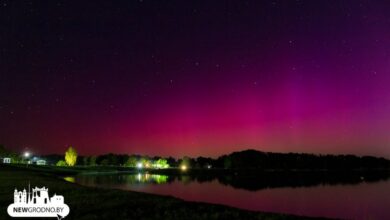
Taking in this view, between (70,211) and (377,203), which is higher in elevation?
(70,211)

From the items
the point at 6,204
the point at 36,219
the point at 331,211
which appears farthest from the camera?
the point at 331,211

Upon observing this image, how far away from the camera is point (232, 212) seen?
20.7 metres

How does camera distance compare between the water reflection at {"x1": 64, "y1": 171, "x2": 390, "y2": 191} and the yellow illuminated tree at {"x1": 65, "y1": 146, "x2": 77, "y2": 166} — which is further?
the yellow illuminated tree at {"x1": 65, "y1": 146, "x2": 77, "y2": 166}

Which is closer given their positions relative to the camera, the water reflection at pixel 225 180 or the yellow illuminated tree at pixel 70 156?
the water reflection at pixel 225 180

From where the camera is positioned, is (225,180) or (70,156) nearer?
(225,180)

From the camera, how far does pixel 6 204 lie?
2236 centimetres

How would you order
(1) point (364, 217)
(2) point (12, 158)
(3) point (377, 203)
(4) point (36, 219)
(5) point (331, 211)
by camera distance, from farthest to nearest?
(2) point (12, 158), (3) point (377, 203), (5) point (331, 211), (1) point (364, 217), (4) point (36, 219)

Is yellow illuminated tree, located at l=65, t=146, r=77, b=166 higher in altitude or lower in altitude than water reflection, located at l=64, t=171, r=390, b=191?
higher

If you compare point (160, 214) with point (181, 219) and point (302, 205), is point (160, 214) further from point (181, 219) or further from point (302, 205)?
point (302, 205)

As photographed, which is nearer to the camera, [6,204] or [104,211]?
[104,211]

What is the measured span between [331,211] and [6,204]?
124 ft

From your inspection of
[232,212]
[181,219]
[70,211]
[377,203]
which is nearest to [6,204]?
[70,211]

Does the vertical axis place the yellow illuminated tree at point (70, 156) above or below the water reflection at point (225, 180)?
above

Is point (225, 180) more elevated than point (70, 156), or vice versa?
point (70, 156)
